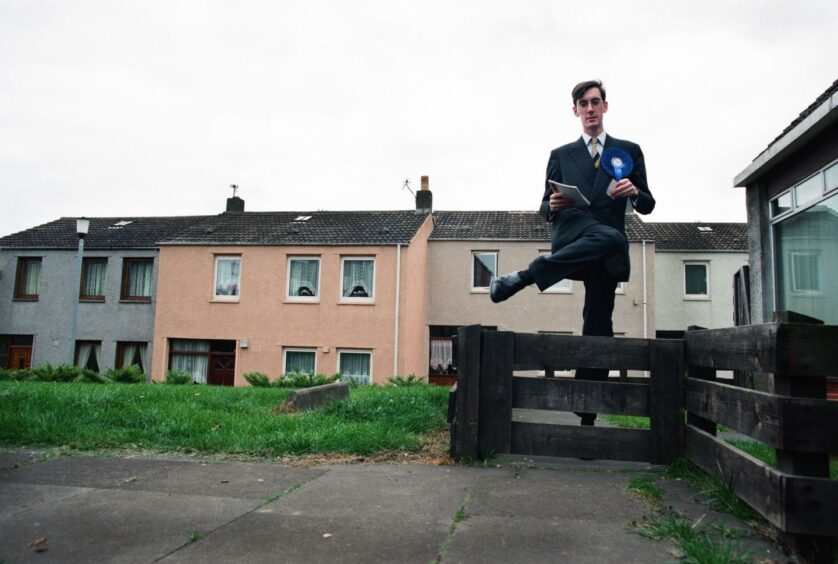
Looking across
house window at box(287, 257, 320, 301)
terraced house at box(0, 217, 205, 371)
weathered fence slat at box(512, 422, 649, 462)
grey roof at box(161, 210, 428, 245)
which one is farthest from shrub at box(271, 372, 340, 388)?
terraced house at box(0, 217, 205, 371)

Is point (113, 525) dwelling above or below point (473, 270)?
below

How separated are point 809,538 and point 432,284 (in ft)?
82.6

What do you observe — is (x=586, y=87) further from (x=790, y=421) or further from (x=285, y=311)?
(x=285, y=311)

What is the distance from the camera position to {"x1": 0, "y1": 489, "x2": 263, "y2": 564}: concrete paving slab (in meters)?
2.91

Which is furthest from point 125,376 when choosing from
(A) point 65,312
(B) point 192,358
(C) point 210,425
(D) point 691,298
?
(D) point 691,298

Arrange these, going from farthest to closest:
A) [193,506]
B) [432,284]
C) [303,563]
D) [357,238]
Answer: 1. [432,284]
2. [357,238]
3. [193,506]
4. [303,563]

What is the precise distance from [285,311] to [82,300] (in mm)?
10154

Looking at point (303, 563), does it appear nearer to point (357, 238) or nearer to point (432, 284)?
point (357, 238)

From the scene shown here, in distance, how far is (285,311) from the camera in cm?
2573

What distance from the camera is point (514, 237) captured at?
27.0 meters

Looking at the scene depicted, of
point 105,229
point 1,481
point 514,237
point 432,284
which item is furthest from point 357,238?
point 1,481

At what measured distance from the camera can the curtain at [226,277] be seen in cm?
2662

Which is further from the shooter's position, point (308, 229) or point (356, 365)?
point (308, 229)

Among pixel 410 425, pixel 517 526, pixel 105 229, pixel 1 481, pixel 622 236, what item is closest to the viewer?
pixel 517 526
